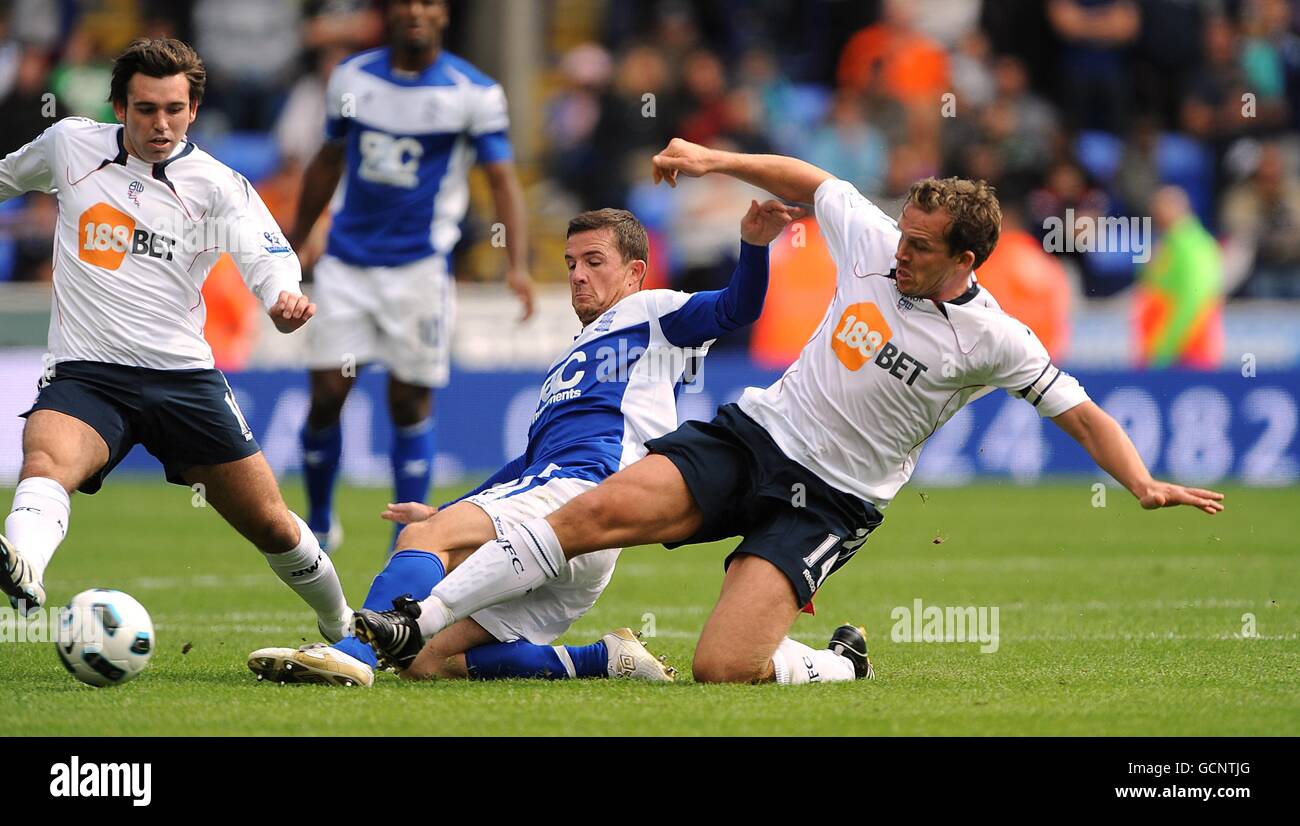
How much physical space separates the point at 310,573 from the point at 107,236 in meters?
1.44

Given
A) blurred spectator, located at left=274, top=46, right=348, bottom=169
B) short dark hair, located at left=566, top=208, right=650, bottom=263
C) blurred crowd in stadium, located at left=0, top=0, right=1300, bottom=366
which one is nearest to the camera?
short dark hair, located at left=566, top=208, right=650, bottom=263

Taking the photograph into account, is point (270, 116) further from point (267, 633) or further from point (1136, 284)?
point (267, 633)

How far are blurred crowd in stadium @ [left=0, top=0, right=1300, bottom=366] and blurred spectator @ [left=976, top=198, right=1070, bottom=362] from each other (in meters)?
0.02

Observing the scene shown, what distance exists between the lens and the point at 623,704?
5.67 m

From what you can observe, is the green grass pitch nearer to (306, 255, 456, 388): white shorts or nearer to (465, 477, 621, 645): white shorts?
(465, 477, 621, 645): white shorts

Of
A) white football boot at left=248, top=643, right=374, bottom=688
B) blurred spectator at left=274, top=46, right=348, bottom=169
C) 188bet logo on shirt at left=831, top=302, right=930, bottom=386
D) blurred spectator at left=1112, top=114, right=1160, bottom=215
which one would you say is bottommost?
white football boot at left=248, top=643, right=374, bottom=688

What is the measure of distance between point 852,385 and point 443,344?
4347 millimetres

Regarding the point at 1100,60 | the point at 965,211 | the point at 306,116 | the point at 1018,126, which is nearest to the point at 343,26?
the point at 306,116

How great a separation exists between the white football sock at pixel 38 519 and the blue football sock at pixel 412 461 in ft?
13.6

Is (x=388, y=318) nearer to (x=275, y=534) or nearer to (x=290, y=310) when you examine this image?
(x=275, y=534)

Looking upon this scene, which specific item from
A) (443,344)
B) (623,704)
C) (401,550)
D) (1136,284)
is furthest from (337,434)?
(1136,284)

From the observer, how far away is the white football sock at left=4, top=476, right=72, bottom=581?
231 inches

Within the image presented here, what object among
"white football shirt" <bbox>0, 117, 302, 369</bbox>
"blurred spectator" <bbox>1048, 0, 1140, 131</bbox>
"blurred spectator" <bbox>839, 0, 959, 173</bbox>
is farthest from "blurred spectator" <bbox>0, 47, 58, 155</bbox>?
"white football shirt" <bbox>0, 117, 302, 369</bbox>

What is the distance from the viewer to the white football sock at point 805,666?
643 centimetres
